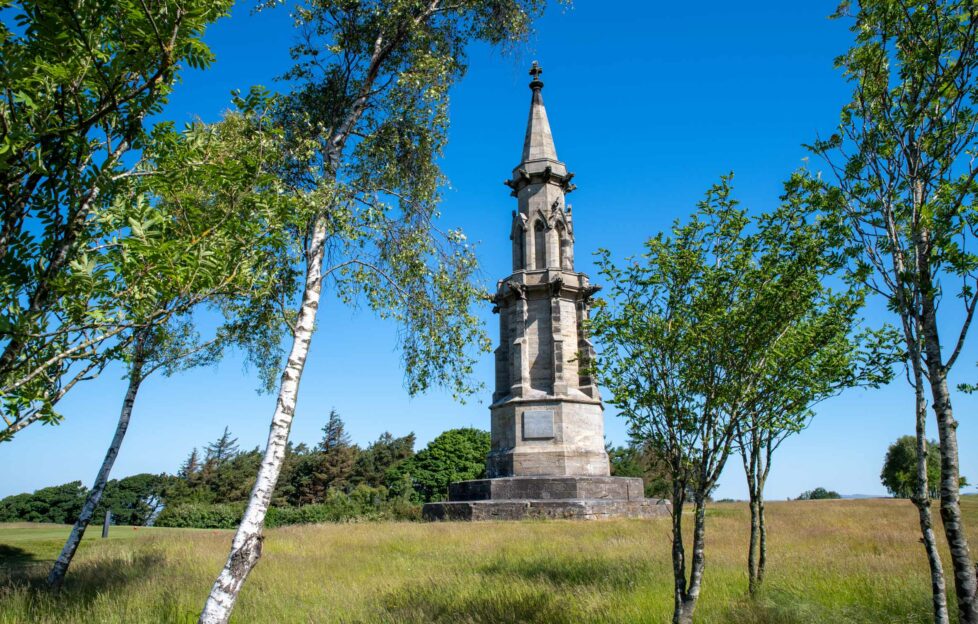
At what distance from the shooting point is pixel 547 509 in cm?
1781

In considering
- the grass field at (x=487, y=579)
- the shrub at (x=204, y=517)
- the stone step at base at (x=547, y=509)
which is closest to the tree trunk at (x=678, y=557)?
the grass field at (x=487, y=579)

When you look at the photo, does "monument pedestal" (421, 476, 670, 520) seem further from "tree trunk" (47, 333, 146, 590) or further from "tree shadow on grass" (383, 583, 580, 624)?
"tree trunk" (47, 333, 146, 590)

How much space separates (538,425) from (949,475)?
1588 centimetres

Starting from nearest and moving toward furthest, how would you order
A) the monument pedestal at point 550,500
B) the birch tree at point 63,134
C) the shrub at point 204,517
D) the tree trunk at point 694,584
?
the birch tree at point 63,134 < the tree trunk at point 694,584 < the monument pedestal at point 550,500 < the shrub at point 204,517

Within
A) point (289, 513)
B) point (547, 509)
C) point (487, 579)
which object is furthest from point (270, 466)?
point (289, 513)

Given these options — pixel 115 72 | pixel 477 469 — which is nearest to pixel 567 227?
pixel 115 72

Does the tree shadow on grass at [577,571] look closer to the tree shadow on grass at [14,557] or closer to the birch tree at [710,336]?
the birch tree at [710,336]

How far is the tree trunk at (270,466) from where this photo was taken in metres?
6.44

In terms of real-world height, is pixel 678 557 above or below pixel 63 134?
below

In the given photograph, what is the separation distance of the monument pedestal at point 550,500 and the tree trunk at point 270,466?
12.0 meters

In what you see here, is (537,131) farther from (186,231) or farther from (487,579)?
(186,231)

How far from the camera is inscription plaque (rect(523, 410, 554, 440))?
796 inches

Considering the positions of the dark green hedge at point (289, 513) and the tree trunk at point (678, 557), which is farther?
the dark green hedge at point (289, 513)

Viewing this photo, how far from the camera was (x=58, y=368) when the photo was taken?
452 centimetres
